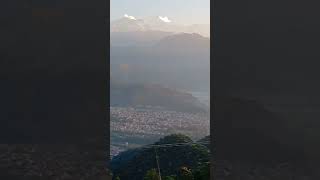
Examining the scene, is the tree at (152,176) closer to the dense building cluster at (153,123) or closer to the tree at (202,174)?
the tree at (202,174)

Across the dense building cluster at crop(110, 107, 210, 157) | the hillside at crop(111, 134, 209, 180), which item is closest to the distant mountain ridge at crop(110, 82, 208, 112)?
the dense building cluster at crop(110, 107, 210, 157)

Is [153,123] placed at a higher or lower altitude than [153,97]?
lower

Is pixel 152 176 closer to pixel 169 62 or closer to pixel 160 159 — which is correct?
pixel 160 159

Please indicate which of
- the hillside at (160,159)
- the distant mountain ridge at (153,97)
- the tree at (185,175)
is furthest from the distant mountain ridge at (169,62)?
the tree at (185,175)

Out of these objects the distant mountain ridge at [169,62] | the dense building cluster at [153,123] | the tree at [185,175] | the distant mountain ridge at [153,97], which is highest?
the distant mountain ridge at [169,62]

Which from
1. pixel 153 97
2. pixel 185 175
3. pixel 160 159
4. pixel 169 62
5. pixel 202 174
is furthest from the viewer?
pixel 169 62

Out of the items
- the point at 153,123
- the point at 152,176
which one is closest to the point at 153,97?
the point at 153,123

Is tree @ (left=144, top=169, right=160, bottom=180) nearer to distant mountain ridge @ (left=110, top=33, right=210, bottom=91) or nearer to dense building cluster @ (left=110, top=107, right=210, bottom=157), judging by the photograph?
dense building cluster @ (left=110, top=107, right=210, bottom=157)
